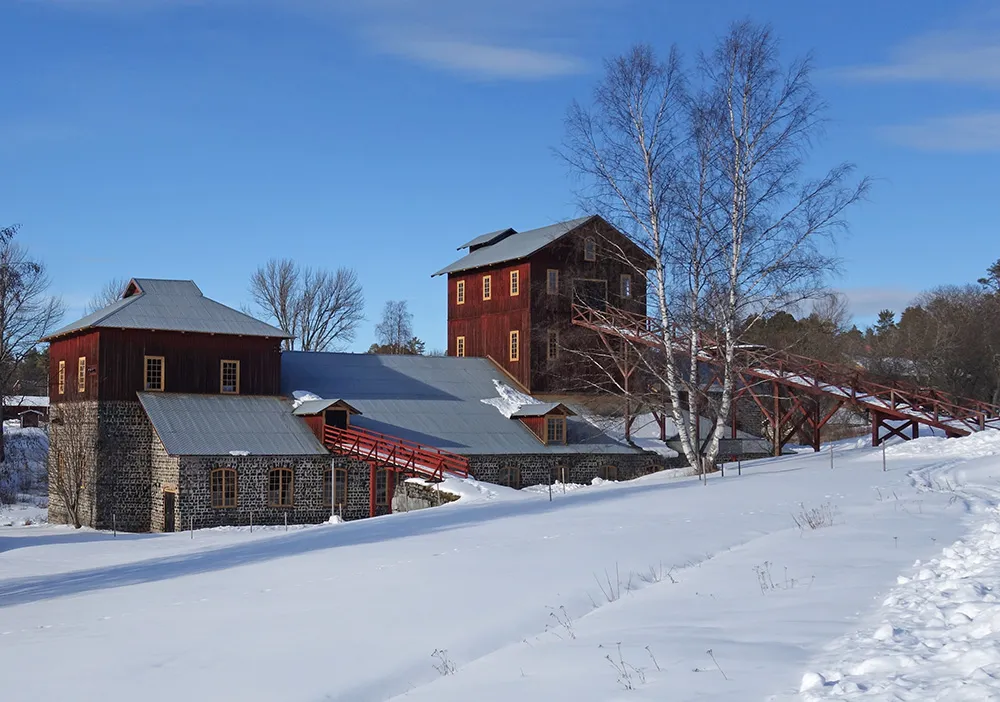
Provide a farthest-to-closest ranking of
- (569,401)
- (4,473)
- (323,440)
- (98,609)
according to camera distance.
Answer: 1. (4,473)
2. (569,401)
3. (323,440)
4. (98,609)

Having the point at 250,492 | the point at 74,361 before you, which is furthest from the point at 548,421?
the point at 74,361

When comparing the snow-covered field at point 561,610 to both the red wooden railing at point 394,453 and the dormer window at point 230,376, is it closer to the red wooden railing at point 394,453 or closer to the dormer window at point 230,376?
the red wooden railing at point 394,453

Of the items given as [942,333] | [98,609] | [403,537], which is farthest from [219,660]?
[942,333]

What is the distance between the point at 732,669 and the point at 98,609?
9971mm

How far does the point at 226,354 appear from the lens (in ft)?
124

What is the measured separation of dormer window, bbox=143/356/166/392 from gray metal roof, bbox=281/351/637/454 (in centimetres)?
467

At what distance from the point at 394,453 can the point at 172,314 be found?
10.1 m

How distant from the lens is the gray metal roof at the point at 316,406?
35.8 metres

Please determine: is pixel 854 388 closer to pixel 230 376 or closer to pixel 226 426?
pixel 226 426

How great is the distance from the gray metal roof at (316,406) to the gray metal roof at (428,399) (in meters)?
1.65

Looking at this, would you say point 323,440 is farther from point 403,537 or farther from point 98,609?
point 98,609

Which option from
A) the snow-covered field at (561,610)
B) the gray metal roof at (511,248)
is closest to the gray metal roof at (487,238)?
the gray metal roof at (511,248)

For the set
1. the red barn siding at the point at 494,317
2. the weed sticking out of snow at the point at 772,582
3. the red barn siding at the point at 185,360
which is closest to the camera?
the weed sticking out of snow at the point at 772,582

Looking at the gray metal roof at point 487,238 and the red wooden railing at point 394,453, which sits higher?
the gray metal roof at point 487,238
